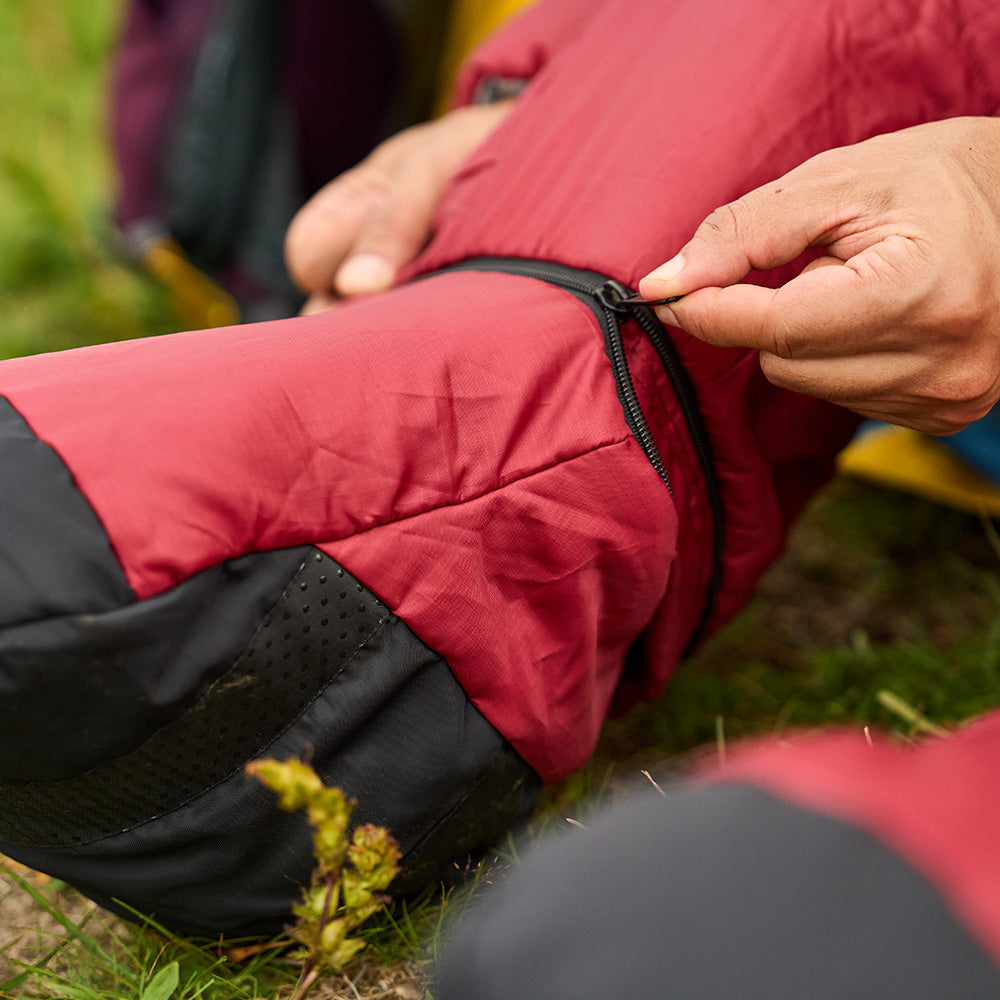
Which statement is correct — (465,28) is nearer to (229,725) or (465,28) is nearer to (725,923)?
(229,725)

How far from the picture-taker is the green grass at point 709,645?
0.78 m

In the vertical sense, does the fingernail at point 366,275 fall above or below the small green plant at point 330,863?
above

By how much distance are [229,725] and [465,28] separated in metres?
1.48

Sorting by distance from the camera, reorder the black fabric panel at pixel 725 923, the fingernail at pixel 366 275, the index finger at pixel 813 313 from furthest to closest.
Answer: the fingernail at pixel 366 275 → the index finger at pixel 813 313 → the black fabric panel at pixel 725 923

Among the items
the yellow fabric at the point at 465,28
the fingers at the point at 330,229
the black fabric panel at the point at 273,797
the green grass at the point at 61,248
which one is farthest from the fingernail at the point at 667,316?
the green grass at the point at 61,248

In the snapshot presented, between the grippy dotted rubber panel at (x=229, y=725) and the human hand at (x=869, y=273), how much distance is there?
0.33m

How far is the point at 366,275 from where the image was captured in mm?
1024

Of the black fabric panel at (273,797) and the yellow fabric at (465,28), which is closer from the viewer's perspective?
the black fabric panel at (273,797)

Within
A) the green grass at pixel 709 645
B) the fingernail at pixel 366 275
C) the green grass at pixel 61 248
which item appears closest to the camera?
the green grass at pixel 709 645

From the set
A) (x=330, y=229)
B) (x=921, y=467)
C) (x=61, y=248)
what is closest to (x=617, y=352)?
(x=330, y=229)

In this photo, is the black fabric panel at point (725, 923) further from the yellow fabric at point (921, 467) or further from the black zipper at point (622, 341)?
the yellow fabric at point (921, 467)

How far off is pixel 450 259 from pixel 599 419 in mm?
260

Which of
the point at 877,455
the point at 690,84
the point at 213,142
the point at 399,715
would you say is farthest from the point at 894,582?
the point at 213,142

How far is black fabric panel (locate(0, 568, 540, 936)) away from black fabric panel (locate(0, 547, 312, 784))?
0.01 metres
